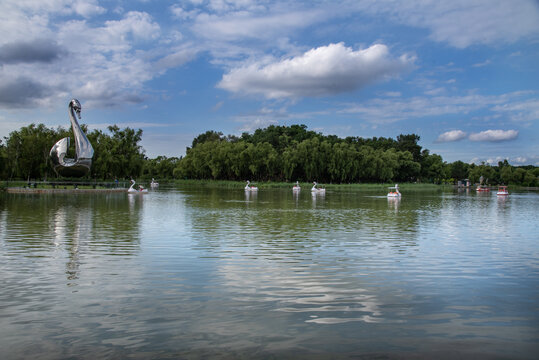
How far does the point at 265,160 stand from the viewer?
71562mm

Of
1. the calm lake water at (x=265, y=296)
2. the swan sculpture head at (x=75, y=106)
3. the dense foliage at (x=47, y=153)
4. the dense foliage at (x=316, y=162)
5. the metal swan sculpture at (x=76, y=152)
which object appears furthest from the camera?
the dense foliage at (x=316, y=162)

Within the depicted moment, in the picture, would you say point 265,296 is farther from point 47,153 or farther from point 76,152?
point 47,153

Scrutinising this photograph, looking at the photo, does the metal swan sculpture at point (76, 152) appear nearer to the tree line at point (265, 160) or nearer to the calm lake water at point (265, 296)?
the tree line at point (265, 160)

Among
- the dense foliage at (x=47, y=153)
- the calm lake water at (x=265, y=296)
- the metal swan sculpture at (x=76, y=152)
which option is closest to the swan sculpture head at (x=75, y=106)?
the metal swan sculpture at (x=76, y=152)

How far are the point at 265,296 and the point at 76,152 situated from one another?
119 feet

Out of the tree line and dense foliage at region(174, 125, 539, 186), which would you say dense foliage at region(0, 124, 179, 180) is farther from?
dense foliage at region(174, 125, 539, 186)

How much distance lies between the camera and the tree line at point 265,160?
4772cm

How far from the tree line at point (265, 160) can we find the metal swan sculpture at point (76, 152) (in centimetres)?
786

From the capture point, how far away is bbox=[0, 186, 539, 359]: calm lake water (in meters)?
4.61

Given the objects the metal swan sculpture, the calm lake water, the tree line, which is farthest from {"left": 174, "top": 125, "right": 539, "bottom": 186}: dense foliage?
the calm lake water

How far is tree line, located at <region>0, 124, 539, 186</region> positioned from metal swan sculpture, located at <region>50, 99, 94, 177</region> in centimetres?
786

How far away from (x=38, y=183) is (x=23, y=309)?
140 ft

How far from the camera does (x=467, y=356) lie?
Result: 438cm

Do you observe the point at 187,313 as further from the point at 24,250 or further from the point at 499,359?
the point at 24,250
